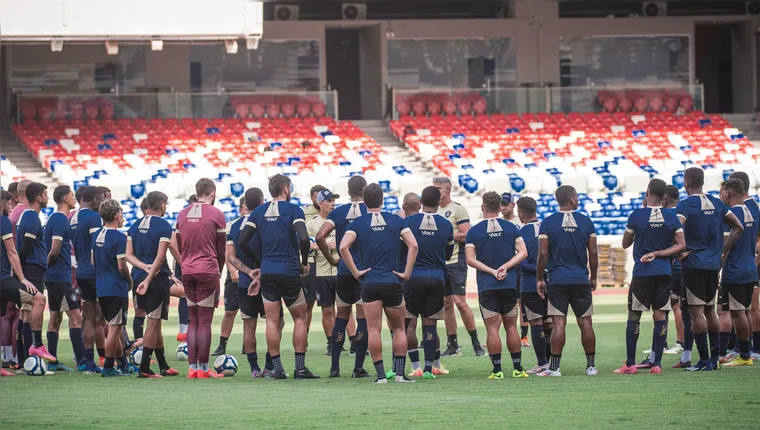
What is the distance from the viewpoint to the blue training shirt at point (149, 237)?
13.1m

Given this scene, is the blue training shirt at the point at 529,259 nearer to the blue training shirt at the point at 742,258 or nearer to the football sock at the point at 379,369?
the football sock at the point at 379,369

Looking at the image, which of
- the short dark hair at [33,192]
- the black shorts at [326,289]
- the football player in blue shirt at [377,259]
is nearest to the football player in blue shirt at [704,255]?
the football player in blue shirt at [377,259]

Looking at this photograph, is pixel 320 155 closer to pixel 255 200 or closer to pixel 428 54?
pixel 428 54

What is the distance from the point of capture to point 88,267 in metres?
13.9

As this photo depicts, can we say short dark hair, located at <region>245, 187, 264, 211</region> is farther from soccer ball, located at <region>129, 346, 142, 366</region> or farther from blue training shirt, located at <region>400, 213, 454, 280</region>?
soccer ball, located at <region>129, 346, 142, 366</region>

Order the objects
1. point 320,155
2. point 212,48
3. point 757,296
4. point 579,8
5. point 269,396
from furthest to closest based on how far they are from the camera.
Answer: point 579,8 → point 212,48 → point 320,155 → point 757,296 → point 269,396

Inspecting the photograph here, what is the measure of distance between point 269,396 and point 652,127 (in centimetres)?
3373

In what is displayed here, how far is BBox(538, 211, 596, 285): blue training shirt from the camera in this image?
41.7ft

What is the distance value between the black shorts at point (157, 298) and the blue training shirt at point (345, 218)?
1.89 meters

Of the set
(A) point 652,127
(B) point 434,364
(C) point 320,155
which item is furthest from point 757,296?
(A) point 652,127

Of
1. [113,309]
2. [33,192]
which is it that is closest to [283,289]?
[113,309]

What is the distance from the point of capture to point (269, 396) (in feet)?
37.0

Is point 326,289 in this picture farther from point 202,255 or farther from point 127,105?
point 127,105

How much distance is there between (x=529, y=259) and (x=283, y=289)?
2839mm
